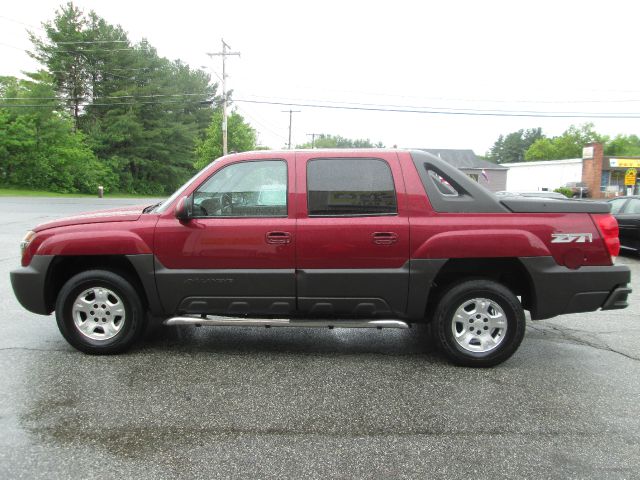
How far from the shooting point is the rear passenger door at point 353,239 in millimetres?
4090

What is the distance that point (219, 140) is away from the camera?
164ft

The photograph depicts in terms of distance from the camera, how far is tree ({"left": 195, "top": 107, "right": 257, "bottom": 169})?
4981cm

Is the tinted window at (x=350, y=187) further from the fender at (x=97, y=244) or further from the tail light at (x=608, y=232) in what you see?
the tail light at (x=608, y=232)

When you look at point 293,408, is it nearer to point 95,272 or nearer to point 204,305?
point 204,305

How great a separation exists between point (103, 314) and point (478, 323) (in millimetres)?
3349

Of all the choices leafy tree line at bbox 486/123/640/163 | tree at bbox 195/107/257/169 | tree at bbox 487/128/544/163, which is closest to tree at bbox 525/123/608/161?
leafy tree line at bbox 486/123/640/163

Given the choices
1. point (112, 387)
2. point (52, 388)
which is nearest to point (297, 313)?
point (112, 387)

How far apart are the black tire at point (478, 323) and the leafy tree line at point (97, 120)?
42.1 meters

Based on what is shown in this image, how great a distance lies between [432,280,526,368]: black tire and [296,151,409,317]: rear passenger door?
0.41m

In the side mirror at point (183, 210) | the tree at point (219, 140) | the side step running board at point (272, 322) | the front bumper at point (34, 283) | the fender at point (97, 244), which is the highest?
the tree at point (219, 140)

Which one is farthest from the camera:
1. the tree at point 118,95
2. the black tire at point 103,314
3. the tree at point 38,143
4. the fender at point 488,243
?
the tree at point 118,95

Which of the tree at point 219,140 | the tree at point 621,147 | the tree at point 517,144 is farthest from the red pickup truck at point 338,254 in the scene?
the tree at point 517,144

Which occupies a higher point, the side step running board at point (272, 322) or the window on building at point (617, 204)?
Answer: the window on building at point (617, 204)

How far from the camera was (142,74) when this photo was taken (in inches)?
1989
